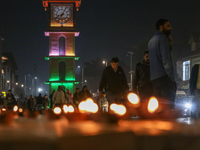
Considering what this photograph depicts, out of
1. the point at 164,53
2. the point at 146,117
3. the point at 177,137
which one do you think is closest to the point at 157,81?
the point at 164,53

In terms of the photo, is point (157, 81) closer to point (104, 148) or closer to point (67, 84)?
point (104, 148)

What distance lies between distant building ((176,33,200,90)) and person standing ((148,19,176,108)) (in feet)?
155

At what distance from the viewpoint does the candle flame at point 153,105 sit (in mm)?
4398

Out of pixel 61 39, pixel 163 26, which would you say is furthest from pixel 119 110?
pixel 61 39

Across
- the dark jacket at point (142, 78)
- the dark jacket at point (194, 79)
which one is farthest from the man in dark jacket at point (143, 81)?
the dark jacket at point (194, 79)

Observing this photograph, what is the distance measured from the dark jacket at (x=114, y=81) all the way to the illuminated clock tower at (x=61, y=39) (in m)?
48.3

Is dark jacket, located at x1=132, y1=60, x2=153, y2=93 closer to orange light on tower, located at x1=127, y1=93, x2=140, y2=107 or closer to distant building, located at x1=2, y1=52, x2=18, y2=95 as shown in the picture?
orange light on tower, located at x1=127, y1=93, x2=140, y2=107

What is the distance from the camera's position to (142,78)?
792cm

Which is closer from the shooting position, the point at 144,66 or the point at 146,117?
the point at 146,117

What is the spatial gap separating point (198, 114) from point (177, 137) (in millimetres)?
4932

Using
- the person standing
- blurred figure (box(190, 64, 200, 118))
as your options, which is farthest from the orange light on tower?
blurred figure (box(190, 64, 200, 118))

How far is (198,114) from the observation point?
741cm

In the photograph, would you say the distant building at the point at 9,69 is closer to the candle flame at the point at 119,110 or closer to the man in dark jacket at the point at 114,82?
the man in dark jacket at the point at 114,82

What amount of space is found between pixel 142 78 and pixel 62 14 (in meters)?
51.2
